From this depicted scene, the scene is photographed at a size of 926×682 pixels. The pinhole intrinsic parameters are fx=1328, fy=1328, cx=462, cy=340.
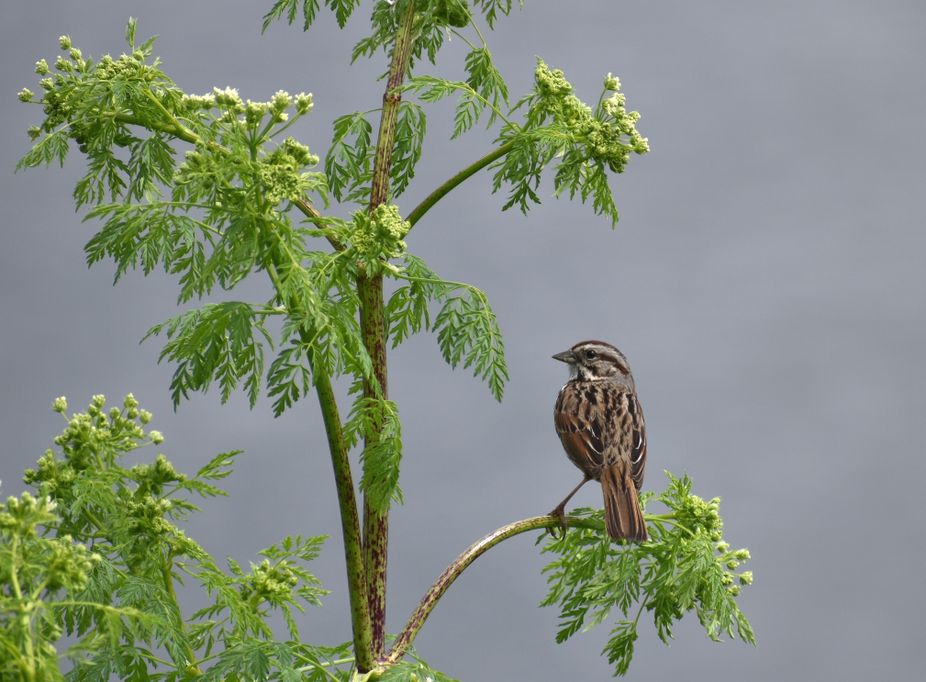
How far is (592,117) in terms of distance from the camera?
21.7ft

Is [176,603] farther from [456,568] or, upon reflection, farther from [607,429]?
[607,429]

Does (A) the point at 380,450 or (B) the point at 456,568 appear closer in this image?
(A) the point at 380,450

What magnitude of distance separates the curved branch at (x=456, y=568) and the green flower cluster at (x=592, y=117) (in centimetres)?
185

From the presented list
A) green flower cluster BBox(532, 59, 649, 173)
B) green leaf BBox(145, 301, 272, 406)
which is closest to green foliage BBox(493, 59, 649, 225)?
green flower cluster BBox(532, 59, 649, 173)

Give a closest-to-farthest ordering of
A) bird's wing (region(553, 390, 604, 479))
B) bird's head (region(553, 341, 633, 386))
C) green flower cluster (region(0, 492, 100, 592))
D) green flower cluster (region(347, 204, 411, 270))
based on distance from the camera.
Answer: green flower cluster (region(0, 492, 100, 592)) → green flower cluster (region(347, 204, 411, 270)) → bird's wing (region(553, 390, 604, 479)) → bird's head (region(553, 341, 633, 386))

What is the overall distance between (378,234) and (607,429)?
2082 mm

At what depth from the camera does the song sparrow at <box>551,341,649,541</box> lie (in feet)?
22.5

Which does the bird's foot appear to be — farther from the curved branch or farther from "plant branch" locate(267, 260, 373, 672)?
"plant branch" locate(267, 260, 373, 672)

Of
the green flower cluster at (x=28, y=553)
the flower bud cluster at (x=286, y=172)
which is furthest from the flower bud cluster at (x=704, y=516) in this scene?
the green flower cluster at (x=28, y=553)

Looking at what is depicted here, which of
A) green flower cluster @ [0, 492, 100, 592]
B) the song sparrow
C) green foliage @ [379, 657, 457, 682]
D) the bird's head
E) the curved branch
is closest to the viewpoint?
green flower cluster @ [0, 492, 100, 592]

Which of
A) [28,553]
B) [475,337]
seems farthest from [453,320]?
[28,553]

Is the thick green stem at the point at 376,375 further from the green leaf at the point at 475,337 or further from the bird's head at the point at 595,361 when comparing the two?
the bird's head at the point at 595,361

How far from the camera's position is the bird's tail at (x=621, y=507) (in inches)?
265

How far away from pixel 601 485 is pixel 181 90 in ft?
9.58
